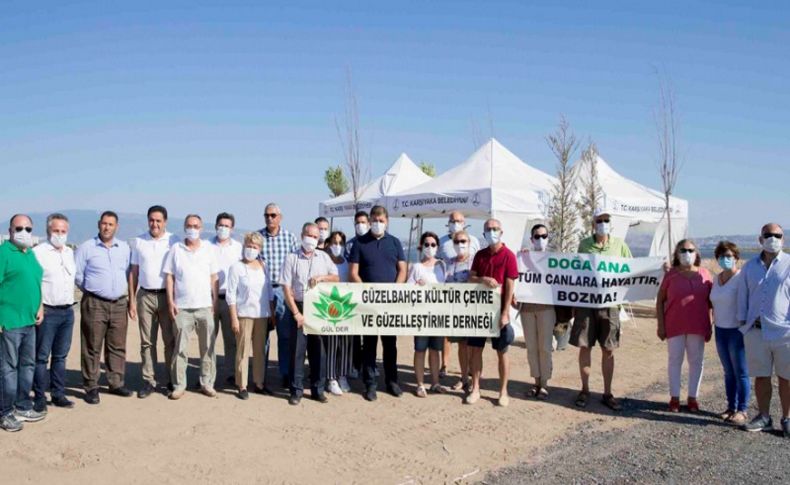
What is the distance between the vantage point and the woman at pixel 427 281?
6.86 metres

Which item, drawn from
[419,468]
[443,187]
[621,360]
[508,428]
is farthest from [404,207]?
[419,468]

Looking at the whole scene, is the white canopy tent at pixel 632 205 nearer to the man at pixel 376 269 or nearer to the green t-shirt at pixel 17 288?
the man at pixel 376 269

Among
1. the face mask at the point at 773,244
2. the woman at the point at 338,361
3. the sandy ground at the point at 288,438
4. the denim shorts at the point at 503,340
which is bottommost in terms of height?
the sandy ground at the point at 288,438

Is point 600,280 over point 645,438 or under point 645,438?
over

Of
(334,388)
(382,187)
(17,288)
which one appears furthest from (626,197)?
(17,288)

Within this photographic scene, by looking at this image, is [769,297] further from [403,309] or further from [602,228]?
[403,309]

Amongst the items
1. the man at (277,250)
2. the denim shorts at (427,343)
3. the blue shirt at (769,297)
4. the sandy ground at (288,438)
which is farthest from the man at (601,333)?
the man at (277,250)

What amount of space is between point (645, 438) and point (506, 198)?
20.2ft

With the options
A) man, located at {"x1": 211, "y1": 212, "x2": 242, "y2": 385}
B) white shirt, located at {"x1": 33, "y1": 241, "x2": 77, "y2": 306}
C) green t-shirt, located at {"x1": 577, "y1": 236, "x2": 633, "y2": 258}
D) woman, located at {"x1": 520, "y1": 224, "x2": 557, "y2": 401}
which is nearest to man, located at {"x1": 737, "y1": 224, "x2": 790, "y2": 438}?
green t-shirt, located at {"x1": 577, "y1": 236, "x2": 633, "y2": 258}

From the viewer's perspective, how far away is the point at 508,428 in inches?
230

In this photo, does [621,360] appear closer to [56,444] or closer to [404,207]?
[404,207]

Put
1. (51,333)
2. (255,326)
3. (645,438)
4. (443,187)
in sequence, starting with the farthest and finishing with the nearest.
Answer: (443,187) → (255,326) → (51,333) → (645,438)

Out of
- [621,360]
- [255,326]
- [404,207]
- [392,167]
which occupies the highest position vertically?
[392,167]

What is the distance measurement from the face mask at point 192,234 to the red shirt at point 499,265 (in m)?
3.03
